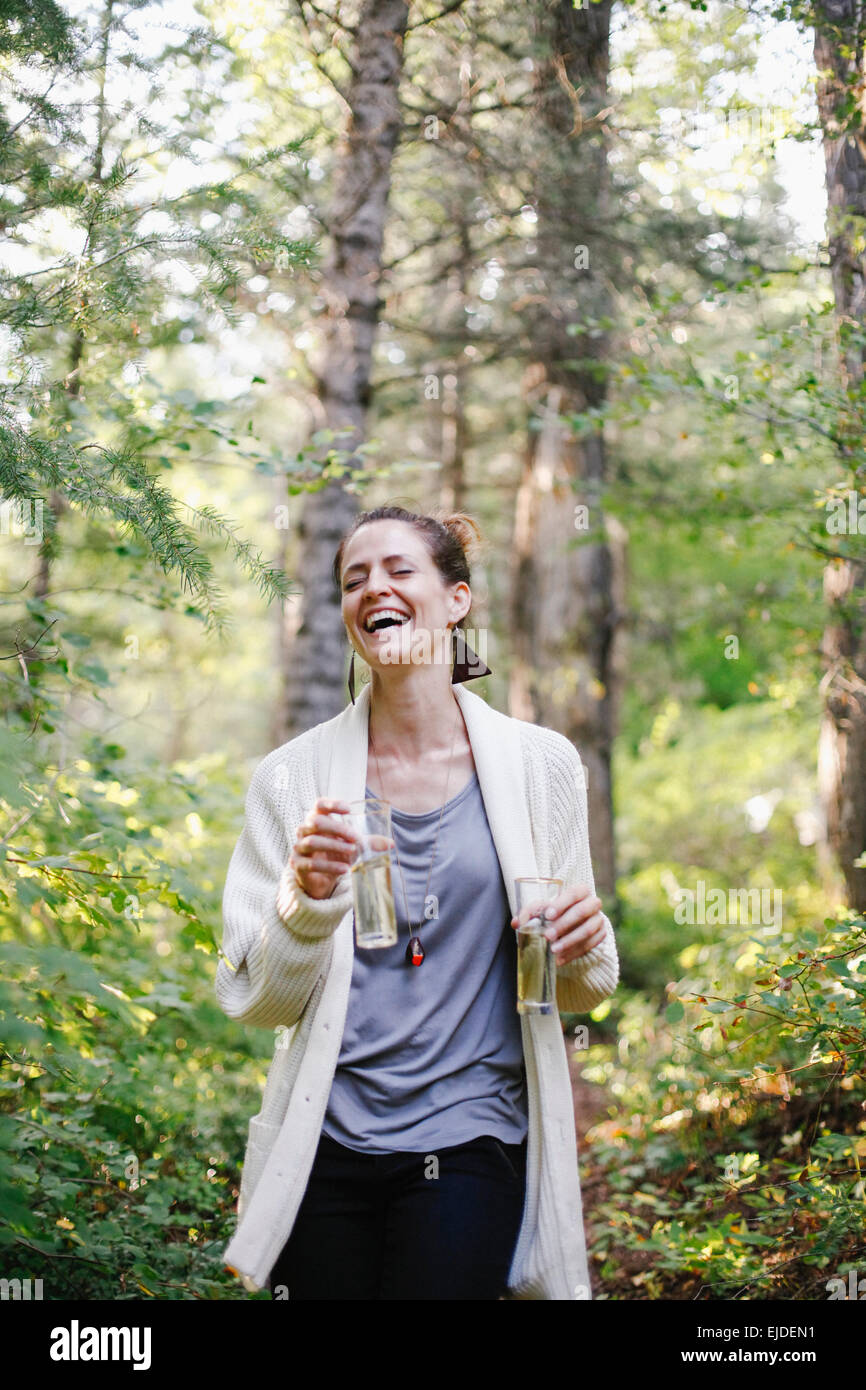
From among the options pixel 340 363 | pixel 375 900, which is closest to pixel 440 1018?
pixel 375 900

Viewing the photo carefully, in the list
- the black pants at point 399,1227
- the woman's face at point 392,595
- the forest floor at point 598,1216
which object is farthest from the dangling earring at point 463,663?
the forest floor at point 598,1216

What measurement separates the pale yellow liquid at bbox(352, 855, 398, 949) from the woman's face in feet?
2.09

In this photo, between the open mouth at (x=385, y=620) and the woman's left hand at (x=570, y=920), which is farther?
the open mouth at (x=385, y=620)

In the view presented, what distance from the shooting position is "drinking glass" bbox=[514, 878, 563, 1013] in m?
2.23

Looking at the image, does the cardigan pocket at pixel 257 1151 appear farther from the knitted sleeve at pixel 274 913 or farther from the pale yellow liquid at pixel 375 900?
the pale yellow liquid at pixel 375 900

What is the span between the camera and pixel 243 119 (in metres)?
4.52

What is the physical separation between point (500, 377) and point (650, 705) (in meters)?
4.84

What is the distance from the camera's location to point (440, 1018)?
233 cm

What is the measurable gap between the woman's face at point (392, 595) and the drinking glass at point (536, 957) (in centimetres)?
70

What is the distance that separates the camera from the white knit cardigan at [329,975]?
2219mm

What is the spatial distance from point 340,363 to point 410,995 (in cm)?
393

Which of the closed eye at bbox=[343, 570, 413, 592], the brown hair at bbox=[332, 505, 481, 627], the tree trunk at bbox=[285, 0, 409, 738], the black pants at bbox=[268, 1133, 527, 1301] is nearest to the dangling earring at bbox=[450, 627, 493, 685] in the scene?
the brown hair at bbox=[332, 505, 481, 627]

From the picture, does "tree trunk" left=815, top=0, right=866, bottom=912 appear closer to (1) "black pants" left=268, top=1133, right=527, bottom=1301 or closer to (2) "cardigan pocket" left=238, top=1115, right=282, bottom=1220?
(1) "black pants" left=268, top=1133, right=527, bottom=1301
